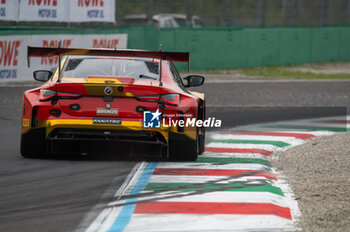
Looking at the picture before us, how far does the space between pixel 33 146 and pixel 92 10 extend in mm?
14885

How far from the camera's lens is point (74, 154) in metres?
9.79

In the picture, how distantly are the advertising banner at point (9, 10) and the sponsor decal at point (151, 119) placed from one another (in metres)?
12.1

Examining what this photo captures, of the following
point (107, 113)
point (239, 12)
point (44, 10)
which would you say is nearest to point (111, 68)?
point (107, 113)

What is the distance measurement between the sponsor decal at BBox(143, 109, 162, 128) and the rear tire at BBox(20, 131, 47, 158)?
113 centimetres

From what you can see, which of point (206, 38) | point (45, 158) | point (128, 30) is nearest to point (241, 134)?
point (45, 158)

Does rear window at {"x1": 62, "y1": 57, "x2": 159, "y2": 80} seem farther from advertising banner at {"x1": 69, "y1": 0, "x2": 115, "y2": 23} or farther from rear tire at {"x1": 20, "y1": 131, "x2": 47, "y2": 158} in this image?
advertising banner at {"x1": 69, "y1": 0, "x2": 115, "y2": 23}

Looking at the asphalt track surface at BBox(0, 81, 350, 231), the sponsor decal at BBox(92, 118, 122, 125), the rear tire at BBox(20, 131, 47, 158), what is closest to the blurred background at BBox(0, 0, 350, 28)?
the asphalt track surface at BBox(0, 81, 350, 231)

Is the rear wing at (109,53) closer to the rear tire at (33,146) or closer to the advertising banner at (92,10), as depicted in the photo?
the rear tire at (33,146)

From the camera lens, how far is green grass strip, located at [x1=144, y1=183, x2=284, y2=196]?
794 cm

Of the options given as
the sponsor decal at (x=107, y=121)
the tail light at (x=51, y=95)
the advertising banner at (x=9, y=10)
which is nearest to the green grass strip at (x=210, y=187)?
the sponsor decal at (x=107, y=121)

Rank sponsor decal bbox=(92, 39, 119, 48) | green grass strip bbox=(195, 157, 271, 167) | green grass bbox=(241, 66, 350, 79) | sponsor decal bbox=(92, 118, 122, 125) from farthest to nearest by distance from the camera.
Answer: green grass bbox=(241, 66, 350, 79) < sponsor decal bbox=(92, 39, 119, 48) < green grass strip bbox=(195, 157, 271, 167) < sponsor decal bbox=(92, 118, 122, 125)

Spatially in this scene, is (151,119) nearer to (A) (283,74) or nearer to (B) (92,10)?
(B) (92,10)

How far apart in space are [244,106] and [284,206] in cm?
1027

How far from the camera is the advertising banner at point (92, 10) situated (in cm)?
2297
